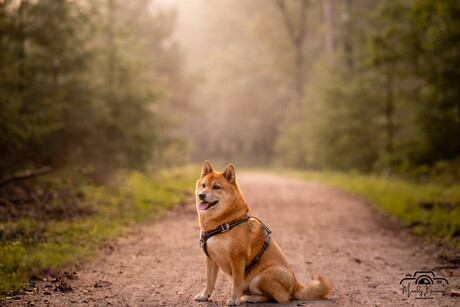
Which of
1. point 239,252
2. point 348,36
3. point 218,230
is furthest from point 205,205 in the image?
point 348,36

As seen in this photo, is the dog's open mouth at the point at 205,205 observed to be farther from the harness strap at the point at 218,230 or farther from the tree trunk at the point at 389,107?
the tree trunk at the point at 389,107

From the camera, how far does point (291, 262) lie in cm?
634

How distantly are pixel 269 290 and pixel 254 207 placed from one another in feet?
24.5

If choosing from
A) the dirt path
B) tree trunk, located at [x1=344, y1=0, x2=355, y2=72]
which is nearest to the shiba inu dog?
the dirt path

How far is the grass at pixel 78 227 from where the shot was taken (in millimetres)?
5336

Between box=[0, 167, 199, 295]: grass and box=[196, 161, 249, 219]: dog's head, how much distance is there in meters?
2.62

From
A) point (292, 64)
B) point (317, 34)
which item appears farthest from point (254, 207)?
point (317, 34)

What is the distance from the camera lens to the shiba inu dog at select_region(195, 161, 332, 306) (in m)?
4.26

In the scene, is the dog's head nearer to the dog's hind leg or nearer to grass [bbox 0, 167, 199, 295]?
the dog's hind leg

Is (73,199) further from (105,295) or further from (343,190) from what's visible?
(343,190)

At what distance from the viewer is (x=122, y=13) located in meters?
26.2

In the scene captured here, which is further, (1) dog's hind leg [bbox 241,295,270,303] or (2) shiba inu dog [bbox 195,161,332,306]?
(1) dog's hind leg [bbox 241,295,270,303]

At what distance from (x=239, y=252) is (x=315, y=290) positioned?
40.8 inches

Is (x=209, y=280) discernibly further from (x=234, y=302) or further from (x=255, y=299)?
(x=255, y=299)
